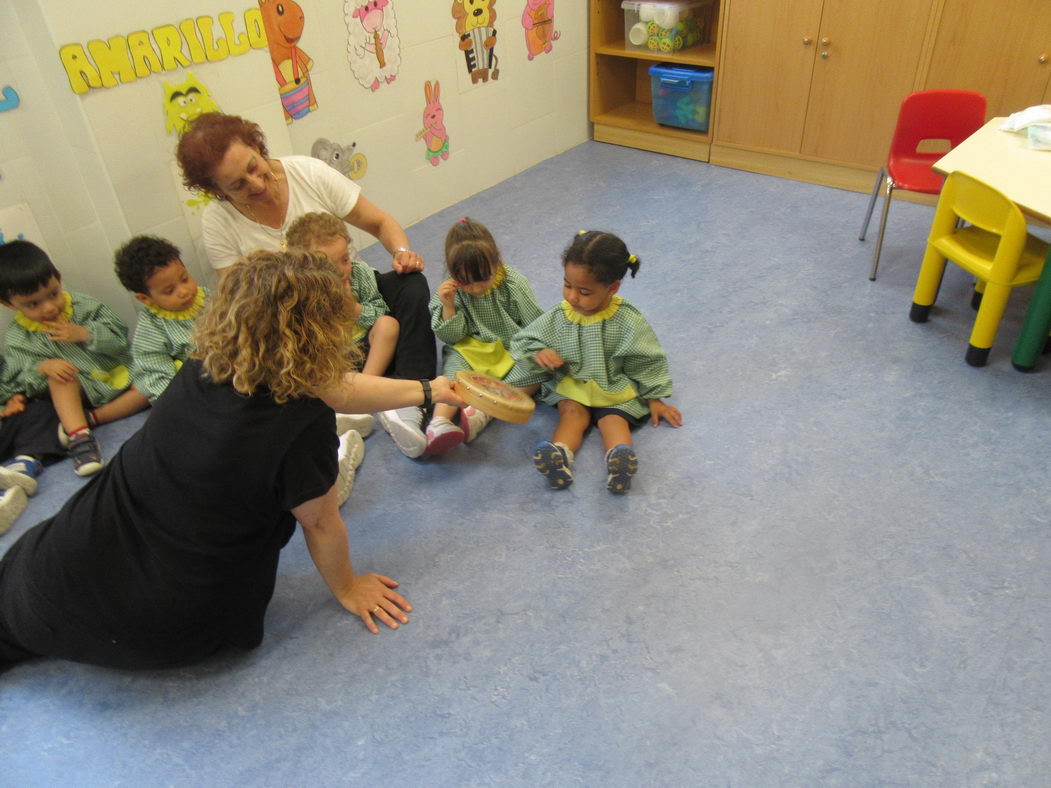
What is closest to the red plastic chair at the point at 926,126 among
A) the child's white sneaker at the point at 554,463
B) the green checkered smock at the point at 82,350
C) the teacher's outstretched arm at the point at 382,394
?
the child's white sneaker at the point at 554,463

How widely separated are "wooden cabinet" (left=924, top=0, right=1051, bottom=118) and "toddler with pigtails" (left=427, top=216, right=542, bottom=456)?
95.7 inches

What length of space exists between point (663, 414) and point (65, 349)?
78.4 inches

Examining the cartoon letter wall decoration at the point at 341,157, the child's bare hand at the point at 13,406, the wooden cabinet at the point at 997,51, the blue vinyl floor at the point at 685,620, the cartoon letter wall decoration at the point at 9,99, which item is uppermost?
the cartoon letter wall decoration at the point at 9,99

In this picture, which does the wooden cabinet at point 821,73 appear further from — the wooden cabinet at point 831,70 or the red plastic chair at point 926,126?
the red plastic chair at point 926,126

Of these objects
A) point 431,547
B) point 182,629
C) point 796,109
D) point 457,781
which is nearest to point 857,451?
point 431,547

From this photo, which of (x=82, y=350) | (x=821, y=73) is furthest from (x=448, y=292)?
(x=821, y=73)

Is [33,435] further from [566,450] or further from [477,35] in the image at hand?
[477,35]

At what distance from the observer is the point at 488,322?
97.5 inches

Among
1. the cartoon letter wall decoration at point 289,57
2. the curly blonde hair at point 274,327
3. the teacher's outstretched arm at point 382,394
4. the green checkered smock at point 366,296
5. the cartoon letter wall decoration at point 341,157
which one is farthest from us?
the cartoon letter wall decoration at point 341,157

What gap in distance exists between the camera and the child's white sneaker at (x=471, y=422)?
7.65 feet

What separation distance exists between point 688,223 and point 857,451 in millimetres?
1784

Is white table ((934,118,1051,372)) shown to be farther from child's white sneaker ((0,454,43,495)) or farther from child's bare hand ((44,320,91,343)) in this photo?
child's white sneaker ((0,454,43,495))

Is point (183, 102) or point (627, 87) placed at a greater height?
point (183, 102)

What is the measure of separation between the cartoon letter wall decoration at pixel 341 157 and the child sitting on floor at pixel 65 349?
1162 millimetres
